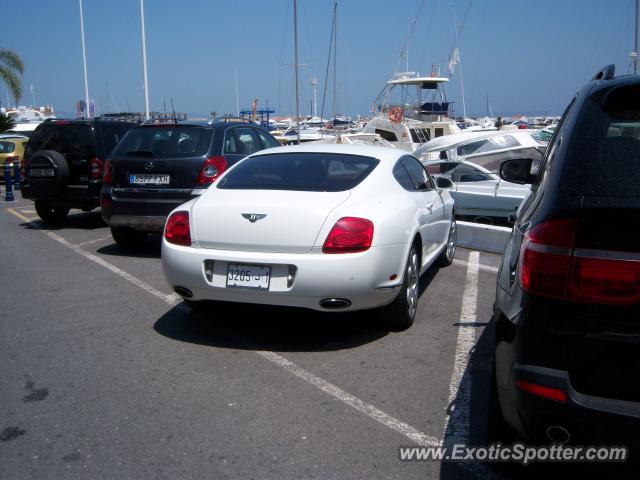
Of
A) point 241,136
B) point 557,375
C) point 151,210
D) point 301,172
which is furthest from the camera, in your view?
point 241,136

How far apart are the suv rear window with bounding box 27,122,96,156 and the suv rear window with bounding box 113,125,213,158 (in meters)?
2.45

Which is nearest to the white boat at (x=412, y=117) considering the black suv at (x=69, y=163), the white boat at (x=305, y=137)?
the white boat at (x=305, y=137)

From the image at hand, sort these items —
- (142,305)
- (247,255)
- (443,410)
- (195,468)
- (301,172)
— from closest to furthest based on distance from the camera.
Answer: (195,468), (443,410), (247,255), (301,172), (142,305)

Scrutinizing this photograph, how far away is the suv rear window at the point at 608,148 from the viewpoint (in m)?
2.29

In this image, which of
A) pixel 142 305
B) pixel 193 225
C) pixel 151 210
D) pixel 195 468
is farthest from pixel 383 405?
pixel 151 210

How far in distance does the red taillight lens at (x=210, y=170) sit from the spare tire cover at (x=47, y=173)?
3578 mm

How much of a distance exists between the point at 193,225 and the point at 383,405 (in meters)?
1.99

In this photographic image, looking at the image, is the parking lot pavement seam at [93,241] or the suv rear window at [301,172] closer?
the suv rear window at [301,172]

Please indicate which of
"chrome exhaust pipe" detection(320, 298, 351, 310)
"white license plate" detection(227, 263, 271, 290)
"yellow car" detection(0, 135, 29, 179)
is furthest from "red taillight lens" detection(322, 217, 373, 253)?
"yellow car" detection(0, 135, 29, 179)

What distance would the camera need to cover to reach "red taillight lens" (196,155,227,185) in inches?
309

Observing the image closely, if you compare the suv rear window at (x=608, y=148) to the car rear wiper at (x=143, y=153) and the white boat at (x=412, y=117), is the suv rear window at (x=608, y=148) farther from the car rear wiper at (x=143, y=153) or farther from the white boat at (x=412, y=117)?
the white boat at (x=412, y=117)

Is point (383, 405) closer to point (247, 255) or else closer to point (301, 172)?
point (247, 255)

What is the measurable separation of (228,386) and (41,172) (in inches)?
303

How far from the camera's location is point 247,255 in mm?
4527
